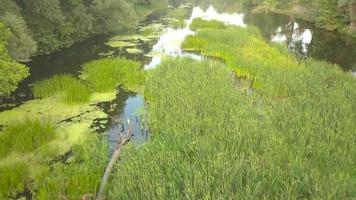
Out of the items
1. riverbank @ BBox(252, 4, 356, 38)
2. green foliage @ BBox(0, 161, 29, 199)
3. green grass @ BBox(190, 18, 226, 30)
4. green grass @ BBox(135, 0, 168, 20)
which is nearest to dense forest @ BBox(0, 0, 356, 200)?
green foliage @ BBox(0, 161, 29, 199)

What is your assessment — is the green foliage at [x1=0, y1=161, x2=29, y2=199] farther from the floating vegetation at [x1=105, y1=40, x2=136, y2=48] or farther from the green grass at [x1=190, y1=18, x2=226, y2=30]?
the green grass at [x1=190, y1=18, x2=226, y2=30]

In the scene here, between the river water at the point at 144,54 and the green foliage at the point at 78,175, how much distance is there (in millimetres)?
1379

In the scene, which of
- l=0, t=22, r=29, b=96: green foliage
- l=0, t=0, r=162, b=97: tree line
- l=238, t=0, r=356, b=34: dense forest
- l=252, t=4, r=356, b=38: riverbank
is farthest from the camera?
l=252, t=4, r=356, b=38: riverbank

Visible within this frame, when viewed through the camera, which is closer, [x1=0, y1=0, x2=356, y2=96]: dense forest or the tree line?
the tree line

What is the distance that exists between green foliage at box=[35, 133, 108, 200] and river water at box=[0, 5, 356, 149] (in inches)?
54.3

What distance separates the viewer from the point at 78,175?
30.0 feet

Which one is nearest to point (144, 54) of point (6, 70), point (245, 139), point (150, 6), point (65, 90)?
point (65, 90)

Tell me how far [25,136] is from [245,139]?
675 cm

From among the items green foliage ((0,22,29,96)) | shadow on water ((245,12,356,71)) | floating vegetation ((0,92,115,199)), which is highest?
green foliage ((0,22,29,96))

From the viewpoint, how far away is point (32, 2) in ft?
77.9

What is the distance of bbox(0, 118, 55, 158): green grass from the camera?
10805 millimetres

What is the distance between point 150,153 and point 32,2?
60.9ft

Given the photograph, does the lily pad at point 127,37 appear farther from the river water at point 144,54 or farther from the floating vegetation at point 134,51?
the floating vegetation at point 134,51

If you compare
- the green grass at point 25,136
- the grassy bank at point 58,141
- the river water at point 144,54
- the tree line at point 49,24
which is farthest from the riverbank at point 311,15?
the green grass at point 25,136
